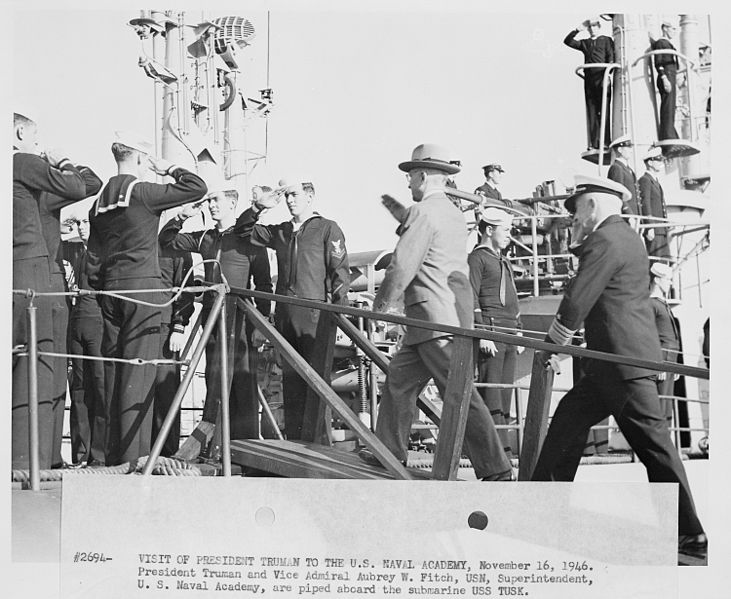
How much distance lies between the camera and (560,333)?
379cm

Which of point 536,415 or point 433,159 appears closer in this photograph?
point 536,415

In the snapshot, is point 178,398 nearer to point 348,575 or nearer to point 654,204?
point 348,575

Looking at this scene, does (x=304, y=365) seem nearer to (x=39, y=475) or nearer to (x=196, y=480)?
(x=196, y=480)

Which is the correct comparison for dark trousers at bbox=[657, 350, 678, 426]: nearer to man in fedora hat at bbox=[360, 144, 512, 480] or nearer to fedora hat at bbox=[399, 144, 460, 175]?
man in fedora hat at bbox=[360, 144, 512, 480]

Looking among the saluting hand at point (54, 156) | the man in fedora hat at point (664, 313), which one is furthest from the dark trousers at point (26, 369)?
the man in fedora hat at point (664, 313)

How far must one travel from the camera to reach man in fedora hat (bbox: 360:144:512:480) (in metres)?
3.78

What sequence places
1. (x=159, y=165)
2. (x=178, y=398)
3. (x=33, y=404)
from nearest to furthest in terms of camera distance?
(x=178, y=398), (x=33, y=404), (x=159, y=165)

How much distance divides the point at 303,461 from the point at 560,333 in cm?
94

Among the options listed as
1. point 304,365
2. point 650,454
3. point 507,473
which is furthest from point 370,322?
point 650,454

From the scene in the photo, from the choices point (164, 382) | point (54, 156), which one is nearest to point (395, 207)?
point (164, 382)

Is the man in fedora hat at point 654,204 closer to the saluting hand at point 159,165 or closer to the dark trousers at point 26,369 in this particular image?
the saluting hand at point 159,165

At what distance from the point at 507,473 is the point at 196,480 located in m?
1.02

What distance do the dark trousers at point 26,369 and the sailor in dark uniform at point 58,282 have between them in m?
0.02

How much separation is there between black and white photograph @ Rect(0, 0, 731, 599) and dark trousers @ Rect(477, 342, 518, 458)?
13mm
